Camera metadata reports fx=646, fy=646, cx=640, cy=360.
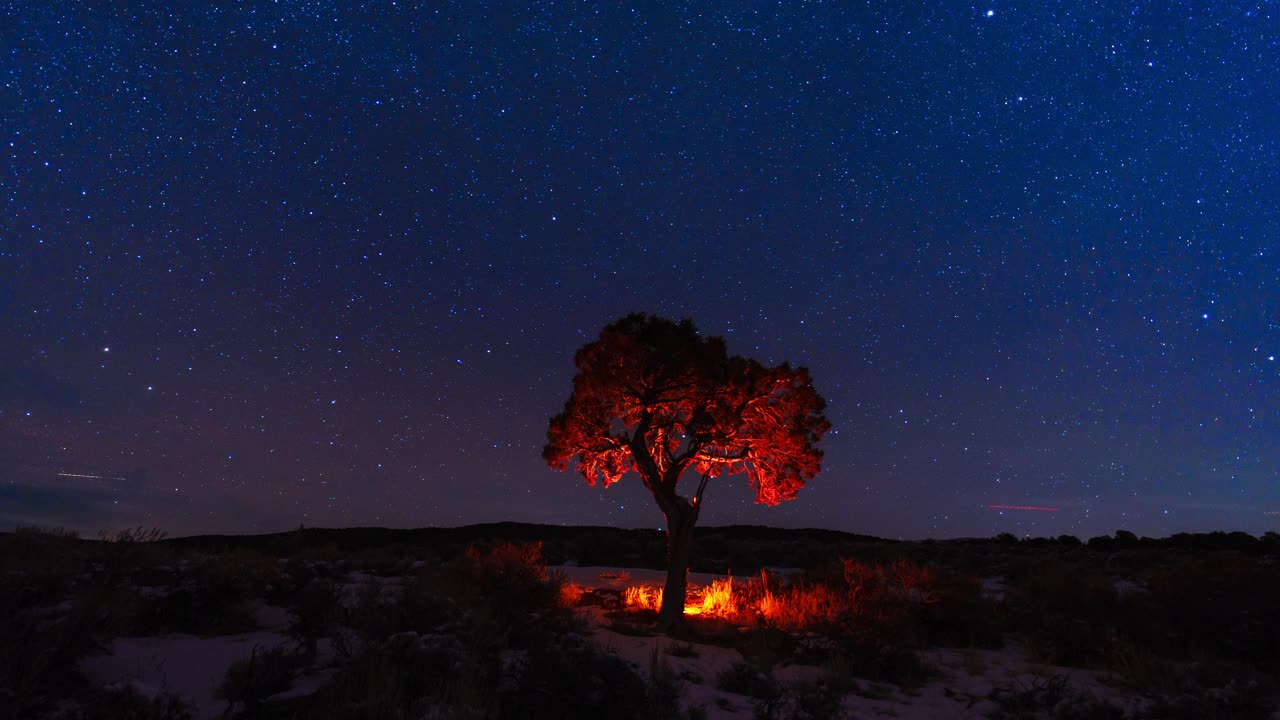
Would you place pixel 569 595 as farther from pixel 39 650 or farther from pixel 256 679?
pixel 39 650

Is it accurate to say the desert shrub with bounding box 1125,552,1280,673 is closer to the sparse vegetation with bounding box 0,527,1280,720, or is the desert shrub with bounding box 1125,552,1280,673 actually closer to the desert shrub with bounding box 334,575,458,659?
the sparse vegetation with bounding box 0,527,1280,720

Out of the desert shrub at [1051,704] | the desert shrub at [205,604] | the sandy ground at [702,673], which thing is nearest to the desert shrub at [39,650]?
the sandy ground at [702,673]

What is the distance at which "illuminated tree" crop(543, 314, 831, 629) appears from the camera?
13.1 meters

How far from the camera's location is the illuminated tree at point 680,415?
42.9 feet

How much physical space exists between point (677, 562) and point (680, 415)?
9.88ft

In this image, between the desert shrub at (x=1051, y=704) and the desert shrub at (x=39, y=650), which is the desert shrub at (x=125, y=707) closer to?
the desert shrub at (x=39, y=650)

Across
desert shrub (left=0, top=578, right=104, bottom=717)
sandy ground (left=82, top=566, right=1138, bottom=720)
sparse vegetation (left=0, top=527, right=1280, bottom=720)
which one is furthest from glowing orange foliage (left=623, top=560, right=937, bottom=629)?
desert shrub (left=0, top=578, right=104, bottom=717)

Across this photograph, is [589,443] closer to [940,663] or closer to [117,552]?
[940,663]

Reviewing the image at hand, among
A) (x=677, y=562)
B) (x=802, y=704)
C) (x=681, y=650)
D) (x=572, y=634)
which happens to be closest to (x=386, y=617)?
(x=572, y=634)

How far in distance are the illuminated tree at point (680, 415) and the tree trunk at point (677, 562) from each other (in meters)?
0.02

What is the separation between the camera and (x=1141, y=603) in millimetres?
12570

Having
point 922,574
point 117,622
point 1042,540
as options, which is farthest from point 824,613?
point 1042,540

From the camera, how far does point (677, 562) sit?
12852mm

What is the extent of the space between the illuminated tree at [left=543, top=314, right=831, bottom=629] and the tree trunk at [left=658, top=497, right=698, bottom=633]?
2 centimetres
